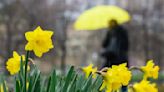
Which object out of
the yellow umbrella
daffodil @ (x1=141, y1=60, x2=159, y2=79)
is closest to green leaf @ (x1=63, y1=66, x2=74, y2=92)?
daffodil @ (x1=141, y1=60, x2=159, y2=79)

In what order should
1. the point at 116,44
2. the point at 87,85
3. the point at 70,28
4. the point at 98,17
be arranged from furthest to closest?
the point at 70,28
the point at 98,17
the point at 116,44
the point at 87,85

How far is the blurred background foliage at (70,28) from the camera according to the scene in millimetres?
29656

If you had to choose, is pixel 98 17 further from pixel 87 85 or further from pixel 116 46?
pixel 87 85

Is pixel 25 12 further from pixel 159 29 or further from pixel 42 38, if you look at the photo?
pixel 42 38

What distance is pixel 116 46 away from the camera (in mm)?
9664

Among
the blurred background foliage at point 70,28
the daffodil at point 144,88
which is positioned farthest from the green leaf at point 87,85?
the blurred background foliage at point 70,28

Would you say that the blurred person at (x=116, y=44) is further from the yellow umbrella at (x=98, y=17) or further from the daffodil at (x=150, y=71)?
the daffodil at (x=150, y=71)

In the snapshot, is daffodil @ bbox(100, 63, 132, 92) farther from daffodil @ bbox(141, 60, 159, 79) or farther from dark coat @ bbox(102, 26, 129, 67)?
dark coat @ bbox(102, 26, 129, 67)

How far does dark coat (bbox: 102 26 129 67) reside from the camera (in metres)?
9.46

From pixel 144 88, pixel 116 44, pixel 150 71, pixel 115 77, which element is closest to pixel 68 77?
pixel 115 77

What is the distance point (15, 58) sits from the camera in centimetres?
378

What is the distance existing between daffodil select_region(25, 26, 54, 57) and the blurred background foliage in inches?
963

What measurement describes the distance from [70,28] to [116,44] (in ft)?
87.7

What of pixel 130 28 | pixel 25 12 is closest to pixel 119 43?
pixel 25 12
